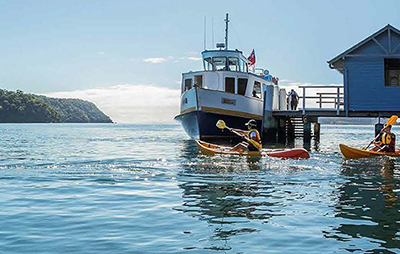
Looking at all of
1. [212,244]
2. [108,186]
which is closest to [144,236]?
[212,244]

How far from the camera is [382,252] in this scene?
6531 mm

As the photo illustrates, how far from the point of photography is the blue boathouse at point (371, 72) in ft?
89.6

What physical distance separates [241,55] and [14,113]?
147m

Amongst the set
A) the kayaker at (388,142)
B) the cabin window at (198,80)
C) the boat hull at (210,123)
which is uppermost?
the cabin window at (198,80)

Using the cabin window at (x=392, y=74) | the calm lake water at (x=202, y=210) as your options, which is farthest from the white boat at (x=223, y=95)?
the calm lake water at (x=202, y=210)

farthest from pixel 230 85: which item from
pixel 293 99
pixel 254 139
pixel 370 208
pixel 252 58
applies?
pixel 370 208

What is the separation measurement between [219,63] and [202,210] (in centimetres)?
2348

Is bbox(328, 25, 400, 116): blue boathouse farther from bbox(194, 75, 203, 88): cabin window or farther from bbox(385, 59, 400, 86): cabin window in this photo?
bbox(194, 75, 203, 88): cabin window

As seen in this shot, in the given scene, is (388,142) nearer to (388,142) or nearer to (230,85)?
(388,142)

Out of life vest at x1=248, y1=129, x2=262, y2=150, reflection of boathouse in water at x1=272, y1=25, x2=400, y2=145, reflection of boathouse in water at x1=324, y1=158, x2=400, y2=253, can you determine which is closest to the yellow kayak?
life vest at x1=248, y1=129, x2=262, y2=150

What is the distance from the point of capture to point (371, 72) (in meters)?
27.5

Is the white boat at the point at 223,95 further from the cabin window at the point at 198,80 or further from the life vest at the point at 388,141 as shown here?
the life vest at the point at 388,141

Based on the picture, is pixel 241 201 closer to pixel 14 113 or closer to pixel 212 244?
pixel 212 244

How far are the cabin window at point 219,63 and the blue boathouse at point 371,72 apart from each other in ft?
22.2
